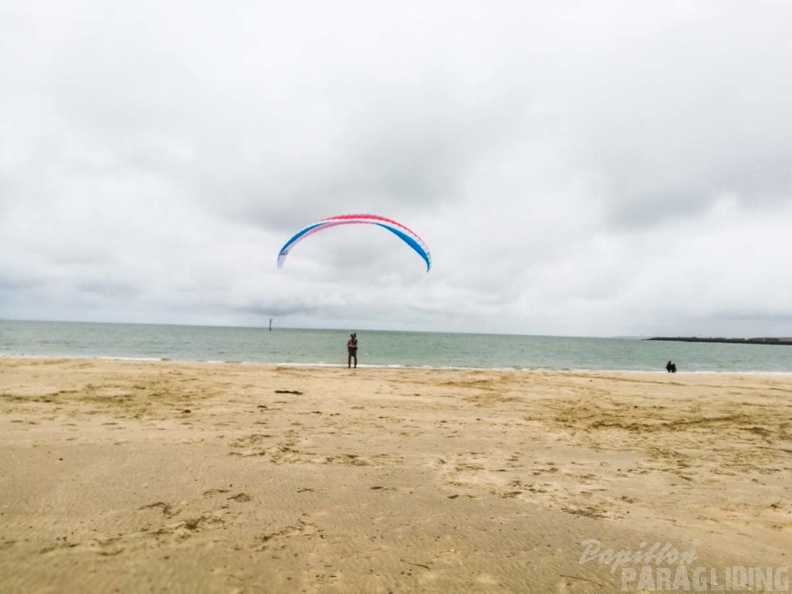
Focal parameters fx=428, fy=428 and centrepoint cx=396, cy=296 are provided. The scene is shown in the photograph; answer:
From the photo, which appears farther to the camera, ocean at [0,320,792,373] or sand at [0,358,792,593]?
ocean at [0,320,792,373]

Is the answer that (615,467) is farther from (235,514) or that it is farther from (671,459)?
(235,514)

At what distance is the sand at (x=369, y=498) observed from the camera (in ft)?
10.8

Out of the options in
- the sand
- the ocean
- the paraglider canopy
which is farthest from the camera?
the ocean

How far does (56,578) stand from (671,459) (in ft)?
25.5

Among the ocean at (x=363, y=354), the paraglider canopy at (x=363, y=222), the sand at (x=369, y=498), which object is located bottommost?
the ocean at (x=363, y=354)

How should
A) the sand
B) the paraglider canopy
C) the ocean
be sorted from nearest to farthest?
the sand
the paraglider canopy
the ocean

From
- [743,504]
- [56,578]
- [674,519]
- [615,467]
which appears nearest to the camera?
[56,578]

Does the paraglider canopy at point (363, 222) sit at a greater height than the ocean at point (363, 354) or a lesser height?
greater

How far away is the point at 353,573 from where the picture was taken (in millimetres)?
3264

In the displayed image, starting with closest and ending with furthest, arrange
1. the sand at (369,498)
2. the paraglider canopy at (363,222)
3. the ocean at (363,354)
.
Result: the sand at (369,498) < the paraglider canopy at (363,222) < the ocean at (363,354)

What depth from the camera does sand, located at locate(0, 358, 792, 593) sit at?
330cm

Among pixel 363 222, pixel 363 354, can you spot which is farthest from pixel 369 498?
pixel 363 354

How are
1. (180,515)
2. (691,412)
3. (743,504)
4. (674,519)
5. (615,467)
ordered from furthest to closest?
(691,412) → (615,467) → (743,504) → (674,519) → (180,515)

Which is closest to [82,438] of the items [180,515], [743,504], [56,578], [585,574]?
[180,515]
